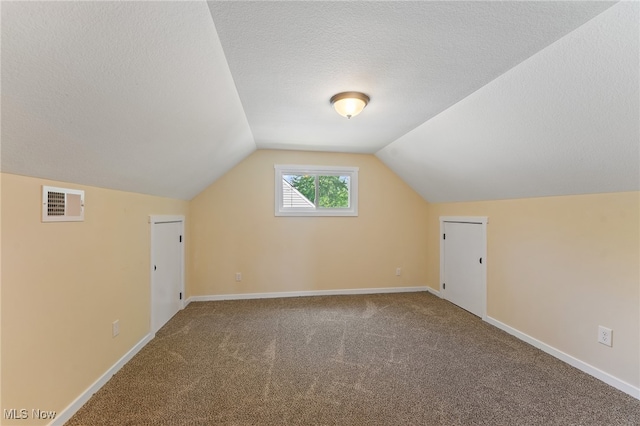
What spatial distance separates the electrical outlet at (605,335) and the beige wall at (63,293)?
12.5 ft

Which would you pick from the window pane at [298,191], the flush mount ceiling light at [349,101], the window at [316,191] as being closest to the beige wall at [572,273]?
the window at [316,191]

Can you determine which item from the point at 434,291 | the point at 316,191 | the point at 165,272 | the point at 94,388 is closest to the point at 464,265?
the point at 434,291

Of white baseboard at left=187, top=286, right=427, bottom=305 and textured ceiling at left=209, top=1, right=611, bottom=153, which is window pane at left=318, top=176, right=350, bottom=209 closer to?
white baseboard at left=187, top=286, right=427, bottom=305

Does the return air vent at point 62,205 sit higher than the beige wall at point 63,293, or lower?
higher

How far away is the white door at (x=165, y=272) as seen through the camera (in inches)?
116

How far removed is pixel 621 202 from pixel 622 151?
561mm

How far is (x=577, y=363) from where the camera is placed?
2.37 metres

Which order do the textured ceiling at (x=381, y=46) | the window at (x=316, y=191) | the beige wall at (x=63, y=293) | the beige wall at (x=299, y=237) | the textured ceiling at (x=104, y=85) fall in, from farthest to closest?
the window at (x=316, y=191) < the beige wall at (x=299, y=237) < the beige wall at (x=63, y=293) < the textured ceiling at (x=381, y=46) < the textured ceiling at (x=104, y=85)

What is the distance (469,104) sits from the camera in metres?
2.23

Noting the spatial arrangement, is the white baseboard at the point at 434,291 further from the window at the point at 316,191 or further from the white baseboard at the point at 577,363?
the window at the point at 316,191

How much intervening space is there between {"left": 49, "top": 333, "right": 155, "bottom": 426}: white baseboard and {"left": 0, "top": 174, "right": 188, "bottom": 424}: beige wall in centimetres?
4

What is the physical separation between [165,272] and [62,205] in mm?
1709

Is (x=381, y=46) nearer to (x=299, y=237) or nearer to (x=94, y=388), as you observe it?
(x=94, y=388)
